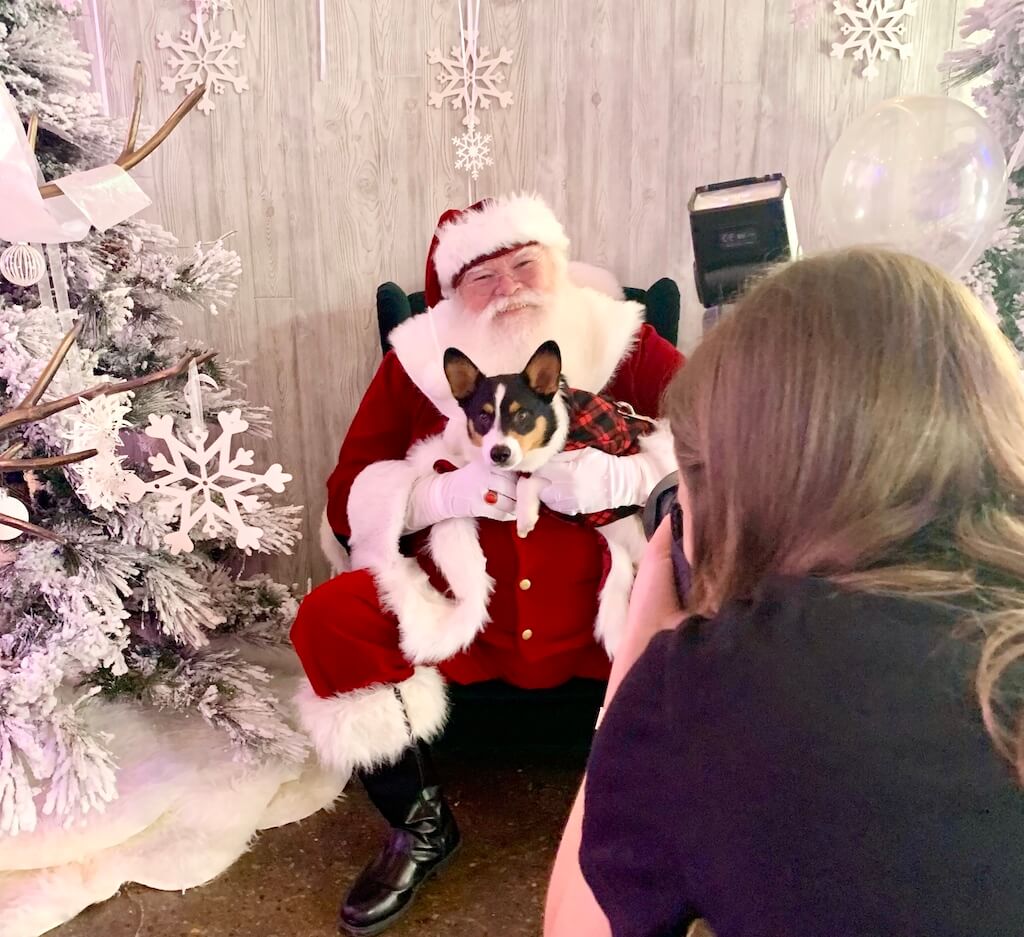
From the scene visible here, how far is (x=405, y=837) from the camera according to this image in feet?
5.04

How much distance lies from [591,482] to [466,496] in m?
0.23

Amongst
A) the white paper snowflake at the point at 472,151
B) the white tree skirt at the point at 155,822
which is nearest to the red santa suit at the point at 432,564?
the white tree skirt at the point at 155,822

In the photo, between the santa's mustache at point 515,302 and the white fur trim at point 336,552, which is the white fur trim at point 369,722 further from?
the santa's mustache at point 515,302

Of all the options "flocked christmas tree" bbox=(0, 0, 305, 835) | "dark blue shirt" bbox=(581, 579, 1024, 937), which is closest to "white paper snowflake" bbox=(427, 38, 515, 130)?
"flocked christmas tree" bbox=(0, 0, 305, 835)

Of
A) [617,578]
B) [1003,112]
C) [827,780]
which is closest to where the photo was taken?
[827,780]

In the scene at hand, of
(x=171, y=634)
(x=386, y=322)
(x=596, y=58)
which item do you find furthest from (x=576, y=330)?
(x=171, y=634)

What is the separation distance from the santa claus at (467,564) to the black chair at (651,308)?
242 mm

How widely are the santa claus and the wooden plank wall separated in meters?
0.44

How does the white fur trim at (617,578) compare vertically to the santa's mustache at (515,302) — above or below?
below

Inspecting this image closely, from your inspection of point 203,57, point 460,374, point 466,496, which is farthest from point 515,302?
point 203,57

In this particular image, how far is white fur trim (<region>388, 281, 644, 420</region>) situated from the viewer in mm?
1659

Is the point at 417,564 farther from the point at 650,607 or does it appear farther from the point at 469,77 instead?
the point at 469,77

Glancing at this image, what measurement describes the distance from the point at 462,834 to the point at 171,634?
693 millimetres

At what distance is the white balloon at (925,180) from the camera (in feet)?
4.94
